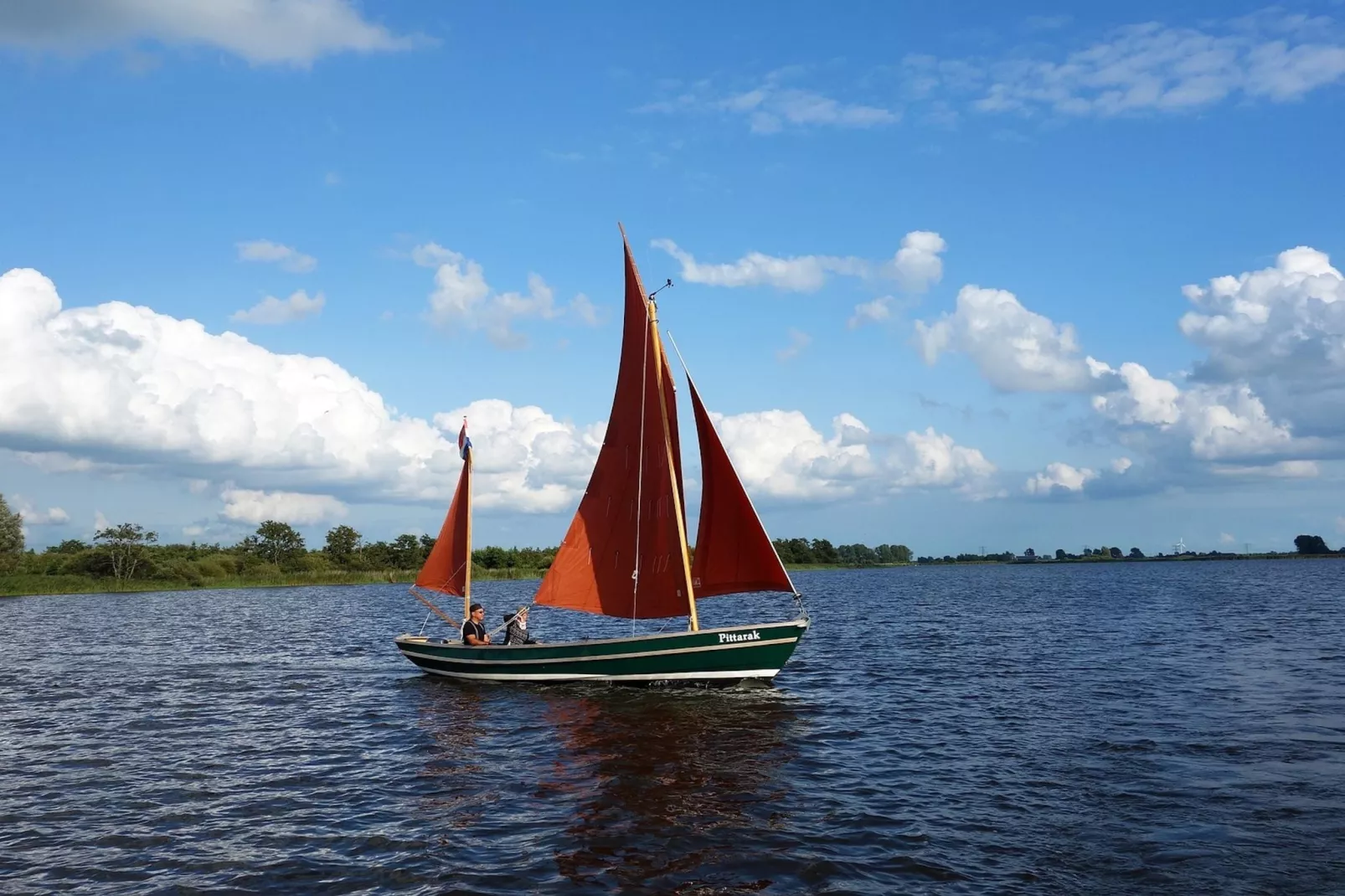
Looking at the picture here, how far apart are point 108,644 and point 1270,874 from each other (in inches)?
2105

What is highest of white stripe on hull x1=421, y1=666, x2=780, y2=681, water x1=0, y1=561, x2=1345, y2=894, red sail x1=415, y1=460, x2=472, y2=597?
red sail x1=415, y1=460, x2=472, y2=597

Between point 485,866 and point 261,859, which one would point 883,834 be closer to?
point 485,866

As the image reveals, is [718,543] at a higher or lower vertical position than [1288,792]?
higher

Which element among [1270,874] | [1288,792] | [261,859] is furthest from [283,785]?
[1288,792]

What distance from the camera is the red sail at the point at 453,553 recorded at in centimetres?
3419

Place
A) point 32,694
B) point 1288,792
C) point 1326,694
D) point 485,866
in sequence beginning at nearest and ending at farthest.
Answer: point 485,866 < point 1288,792 < point 1326,694 < point 32,694

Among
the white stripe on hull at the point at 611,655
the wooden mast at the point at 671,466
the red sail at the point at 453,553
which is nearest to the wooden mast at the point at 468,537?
the red sail at the point at 453,553

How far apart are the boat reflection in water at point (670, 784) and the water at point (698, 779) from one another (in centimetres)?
8

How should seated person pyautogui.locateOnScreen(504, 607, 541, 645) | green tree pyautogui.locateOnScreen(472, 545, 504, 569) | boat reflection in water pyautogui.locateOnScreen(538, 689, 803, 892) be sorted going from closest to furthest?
boat reflection in water pyautogui.locateOnScreen(538, 689, 803, 892)
seated person pyautogui.locateOnScreen(504, 607, 541, 645)
green tree pyautogui.locateOnScreen(472, 545, 504, 569)

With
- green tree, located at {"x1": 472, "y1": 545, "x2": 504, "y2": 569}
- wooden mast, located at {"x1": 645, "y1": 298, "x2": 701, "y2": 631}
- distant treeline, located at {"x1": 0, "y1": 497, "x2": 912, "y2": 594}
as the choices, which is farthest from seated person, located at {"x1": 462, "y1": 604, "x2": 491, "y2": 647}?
green tree, located at {"x1": 472, "y1": 545, "x2": 504, "y2": 569}

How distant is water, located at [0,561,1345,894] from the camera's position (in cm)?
1359

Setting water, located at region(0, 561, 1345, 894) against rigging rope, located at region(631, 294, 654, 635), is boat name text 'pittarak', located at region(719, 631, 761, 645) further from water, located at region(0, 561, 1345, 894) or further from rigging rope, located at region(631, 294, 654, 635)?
rigging rope, located at region(631, 294, 654, 635)

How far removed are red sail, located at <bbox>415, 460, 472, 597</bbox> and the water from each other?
3.74m

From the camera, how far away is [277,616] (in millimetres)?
72812
